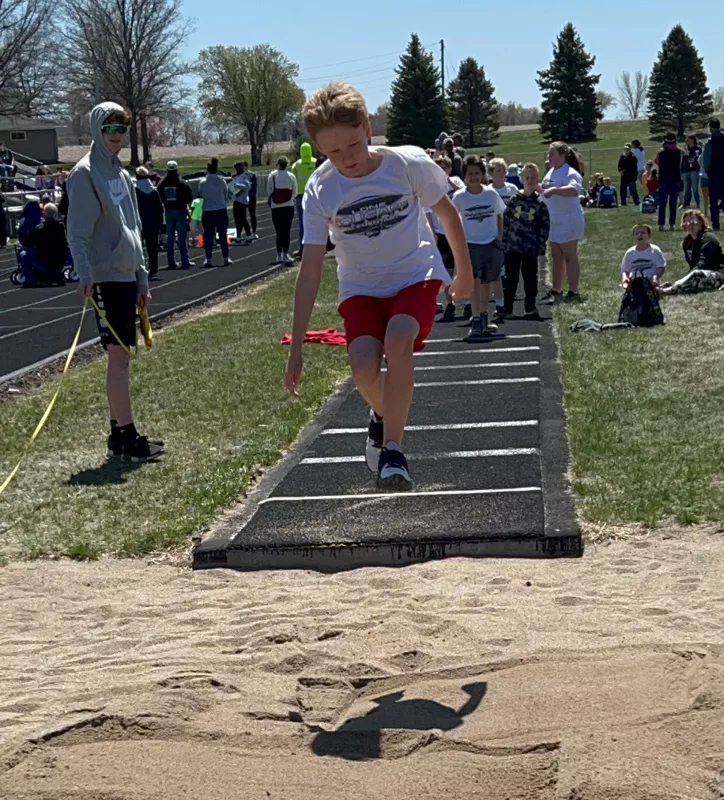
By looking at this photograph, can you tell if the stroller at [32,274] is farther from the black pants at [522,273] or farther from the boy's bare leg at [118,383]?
the boy's bare leg at [118,383]

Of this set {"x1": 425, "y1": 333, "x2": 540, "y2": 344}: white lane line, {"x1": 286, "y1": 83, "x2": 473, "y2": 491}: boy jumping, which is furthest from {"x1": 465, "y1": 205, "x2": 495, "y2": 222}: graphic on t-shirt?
{"x1": 286, "y1": 83, "x2": 473, "y2": 491}: boy jumping

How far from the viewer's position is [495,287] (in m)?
15.3

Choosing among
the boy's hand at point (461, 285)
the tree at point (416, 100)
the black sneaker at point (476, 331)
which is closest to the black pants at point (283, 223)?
the black sneaker at point (476, 331)

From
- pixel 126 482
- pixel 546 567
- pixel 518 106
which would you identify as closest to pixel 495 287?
pixel 126 482

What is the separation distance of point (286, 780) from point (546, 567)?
8.19 feet

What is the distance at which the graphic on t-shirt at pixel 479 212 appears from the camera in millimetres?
13922

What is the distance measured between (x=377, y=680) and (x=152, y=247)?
19.8 m

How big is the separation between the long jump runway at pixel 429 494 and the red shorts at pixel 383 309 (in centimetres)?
136

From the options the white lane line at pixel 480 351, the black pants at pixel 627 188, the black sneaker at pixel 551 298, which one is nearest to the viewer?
the white lane line at pixel 480 351

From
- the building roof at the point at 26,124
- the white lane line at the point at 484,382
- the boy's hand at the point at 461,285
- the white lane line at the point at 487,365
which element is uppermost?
the building roof at the point at 26,124

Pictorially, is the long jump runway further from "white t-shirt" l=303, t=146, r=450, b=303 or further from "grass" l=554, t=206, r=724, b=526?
"white t-shirt" l=303, t=146, r=450, b=303

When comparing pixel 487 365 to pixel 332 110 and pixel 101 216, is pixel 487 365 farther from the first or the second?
pixel 332 110

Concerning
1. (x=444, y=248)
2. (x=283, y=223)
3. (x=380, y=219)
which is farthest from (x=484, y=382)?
(x=283, y=223)

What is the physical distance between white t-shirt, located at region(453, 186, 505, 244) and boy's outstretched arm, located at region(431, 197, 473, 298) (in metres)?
8.14
